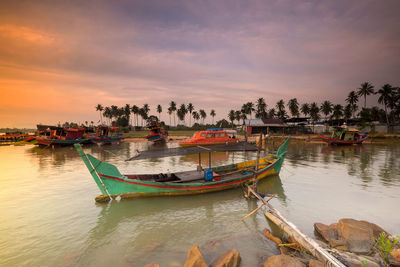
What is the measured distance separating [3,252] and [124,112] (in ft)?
357

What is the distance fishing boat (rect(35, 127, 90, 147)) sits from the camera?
35781 mm

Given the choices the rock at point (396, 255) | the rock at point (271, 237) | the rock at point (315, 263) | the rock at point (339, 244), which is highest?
the rock at point (315, 263)

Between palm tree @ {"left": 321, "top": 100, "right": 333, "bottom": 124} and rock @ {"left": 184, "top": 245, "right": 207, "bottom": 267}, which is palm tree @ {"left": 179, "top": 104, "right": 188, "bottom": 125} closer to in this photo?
palm tree @ {"left": 321, "top": 100, "right": 333, "bottom": 124}

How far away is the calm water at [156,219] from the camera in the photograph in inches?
252

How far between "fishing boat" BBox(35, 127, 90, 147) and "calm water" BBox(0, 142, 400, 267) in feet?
81.9

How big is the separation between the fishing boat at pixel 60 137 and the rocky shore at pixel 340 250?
39.7 metres

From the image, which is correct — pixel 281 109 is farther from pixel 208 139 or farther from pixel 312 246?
pixel 312 246

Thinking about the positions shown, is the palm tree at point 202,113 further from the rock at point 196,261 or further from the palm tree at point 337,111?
the rock at point 196,261

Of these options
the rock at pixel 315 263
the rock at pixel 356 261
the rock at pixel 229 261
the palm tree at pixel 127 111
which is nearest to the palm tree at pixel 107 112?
the palm tree at pixel 127 111

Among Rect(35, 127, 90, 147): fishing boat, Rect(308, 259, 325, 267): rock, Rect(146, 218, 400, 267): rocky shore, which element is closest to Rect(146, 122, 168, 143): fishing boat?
Rect(35, 127, 90, 147): fishing boat

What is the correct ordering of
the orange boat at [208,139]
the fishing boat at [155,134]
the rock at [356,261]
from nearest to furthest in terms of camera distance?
the rock at [356,261], the orange boat at [208,139], the fishing boat at [155,134]

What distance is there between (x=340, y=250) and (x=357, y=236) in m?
0.88

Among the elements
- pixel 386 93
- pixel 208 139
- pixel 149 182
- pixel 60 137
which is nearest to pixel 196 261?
pixel 149 182

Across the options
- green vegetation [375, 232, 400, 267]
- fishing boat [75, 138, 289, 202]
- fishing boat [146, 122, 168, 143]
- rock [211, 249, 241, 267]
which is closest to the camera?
green vegetation [375, 232, 400, 267]
